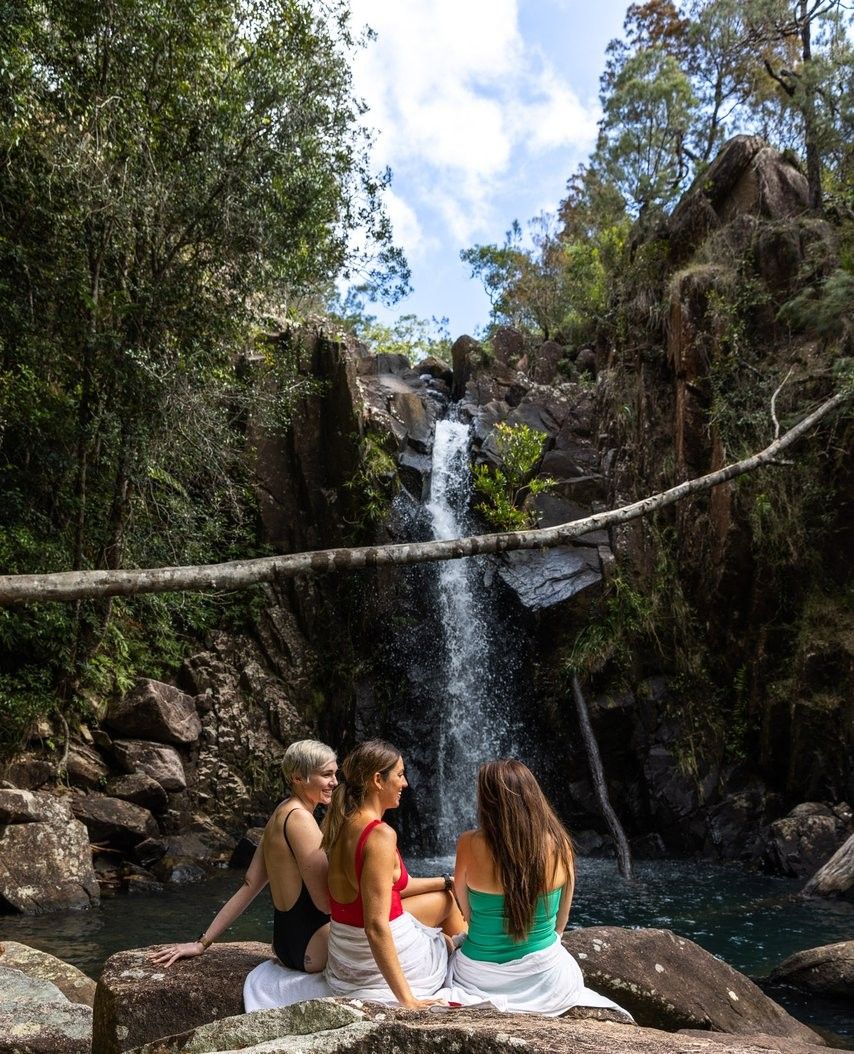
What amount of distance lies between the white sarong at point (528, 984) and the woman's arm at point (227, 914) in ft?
3.33

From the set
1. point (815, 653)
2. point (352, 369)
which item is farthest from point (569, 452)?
point (815, 653)

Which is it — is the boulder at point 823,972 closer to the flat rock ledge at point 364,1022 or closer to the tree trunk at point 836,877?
the flat rock ledge at point 364,1022

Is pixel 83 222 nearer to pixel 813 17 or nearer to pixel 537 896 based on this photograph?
pixel 537 896

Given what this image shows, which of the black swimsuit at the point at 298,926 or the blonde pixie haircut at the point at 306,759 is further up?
the blonde pixie haircut at the point at 306,759

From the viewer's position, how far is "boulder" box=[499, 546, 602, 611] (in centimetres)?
1535

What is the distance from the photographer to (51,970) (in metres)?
6.44

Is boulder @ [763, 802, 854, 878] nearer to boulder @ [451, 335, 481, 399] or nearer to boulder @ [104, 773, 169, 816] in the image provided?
boulder @ [104, 773, 169, 816]

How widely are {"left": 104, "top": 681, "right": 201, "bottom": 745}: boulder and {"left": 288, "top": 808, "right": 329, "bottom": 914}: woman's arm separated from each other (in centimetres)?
985

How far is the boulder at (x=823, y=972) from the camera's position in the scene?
682 cm

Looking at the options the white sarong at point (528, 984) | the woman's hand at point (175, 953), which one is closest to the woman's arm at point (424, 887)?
the white sarong at point (528, 984)

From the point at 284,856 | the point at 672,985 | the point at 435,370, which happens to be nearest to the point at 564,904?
the point at 284,856

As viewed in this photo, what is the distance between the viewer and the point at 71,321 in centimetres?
1152

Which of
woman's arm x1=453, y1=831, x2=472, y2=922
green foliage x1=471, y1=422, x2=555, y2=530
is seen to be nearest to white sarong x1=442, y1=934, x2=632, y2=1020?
woman's arm x1=453, y1=831, x2=472, y2=922

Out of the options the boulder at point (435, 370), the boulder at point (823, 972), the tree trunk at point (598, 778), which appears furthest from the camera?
the boulder at point (435, 370)
